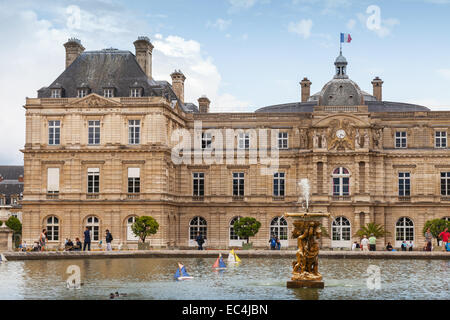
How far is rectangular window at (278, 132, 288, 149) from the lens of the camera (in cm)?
7019

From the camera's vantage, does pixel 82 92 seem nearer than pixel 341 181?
Yes

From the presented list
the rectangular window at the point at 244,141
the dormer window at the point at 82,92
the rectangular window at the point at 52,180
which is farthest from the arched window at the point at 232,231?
the dormer window at the point at 82,92

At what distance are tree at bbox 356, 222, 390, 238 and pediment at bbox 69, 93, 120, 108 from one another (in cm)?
2124

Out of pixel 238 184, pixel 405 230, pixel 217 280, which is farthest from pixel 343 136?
pixel 217 280

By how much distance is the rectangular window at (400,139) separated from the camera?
226ft

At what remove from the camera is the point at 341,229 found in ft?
219

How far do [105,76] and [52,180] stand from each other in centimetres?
941

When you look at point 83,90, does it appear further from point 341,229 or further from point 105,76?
point 341,229

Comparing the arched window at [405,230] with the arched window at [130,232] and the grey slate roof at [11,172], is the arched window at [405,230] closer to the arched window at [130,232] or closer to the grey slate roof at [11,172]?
the arched window at [130,232]

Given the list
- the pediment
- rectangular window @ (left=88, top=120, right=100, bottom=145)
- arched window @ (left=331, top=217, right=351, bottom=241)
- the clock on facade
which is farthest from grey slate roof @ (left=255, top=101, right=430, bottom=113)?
rectangular window @ (left=88, top=120, right=100, bottom=145)

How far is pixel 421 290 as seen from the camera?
29.6 meters

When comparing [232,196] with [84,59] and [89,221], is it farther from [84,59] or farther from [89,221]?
[84,59]

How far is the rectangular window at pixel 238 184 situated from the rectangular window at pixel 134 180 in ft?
30.5

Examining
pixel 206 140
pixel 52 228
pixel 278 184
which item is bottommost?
pixel 52 228
